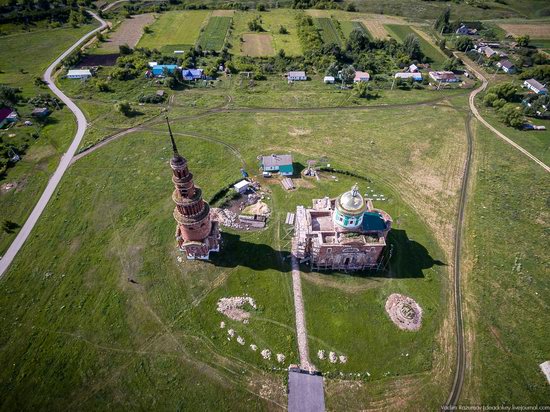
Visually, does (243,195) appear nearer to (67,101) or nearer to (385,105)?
(385,105)

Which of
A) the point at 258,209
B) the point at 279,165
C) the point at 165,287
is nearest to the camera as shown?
the point at 165,287

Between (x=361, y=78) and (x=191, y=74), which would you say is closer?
(x=191, y=74)

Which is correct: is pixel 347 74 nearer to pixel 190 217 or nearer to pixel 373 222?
pixel 373 222

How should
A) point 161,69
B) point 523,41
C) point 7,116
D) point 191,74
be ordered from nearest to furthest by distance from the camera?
point 7,116 < point 191,74 < point 161,69 < point 523,41

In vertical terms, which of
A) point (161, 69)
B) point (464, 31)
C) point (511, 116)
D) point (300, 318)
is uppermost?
point (464, 31)

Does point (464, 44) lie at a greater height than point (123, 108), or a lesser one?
greater

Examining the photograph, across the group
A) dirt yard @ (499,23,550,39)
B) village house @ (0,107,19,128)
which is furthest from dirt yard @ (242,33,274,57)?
dirt yard @ (499,23,550,39)

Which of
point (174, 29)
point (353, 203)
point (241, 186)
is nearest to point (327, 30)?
point (174, 29)
